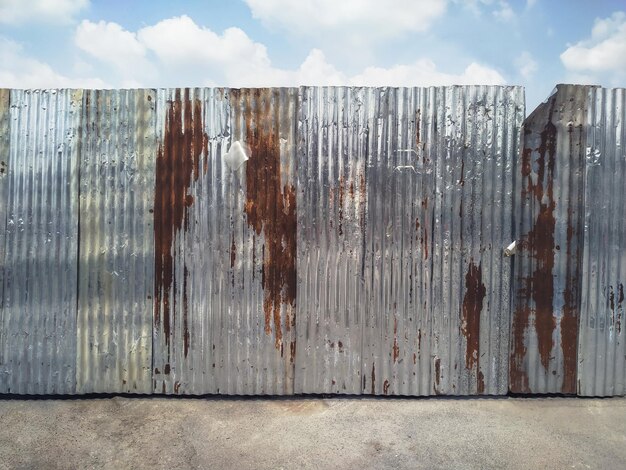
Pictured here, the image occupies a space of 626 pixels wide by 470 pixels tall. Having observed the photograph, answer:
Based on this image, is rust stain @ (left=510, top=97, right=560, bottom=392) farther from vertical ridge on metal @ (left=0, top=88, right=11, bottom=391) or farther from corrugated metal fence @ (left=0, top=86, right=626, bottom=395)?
vertical ridge on metal @ (left=0, top=88, right=11, bottom=391)

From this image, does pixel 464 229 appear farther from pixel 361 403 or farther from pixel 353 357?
pixel 361 403

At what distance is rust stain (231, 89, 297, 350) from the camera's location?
407cm

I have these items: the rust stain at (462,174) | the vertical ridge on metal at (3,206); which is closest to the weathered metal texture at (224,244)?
the vertical ridge on metal at (3,206)

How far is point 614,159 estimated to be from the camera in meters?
4.07

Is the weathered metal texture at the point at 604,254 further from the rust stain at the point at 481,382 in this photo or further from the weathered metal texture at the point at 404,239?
the rust stain at the point at 481,382

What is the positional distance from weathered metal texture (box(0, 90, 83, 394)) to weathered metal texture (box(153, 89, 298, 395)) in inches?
40.2

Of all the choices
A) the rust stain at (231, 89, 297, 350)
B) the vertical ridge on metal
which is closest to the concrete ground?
the vertical ridge on metal

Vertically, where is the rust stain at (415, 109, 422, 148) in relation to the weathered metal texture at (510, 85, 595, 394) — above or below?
above

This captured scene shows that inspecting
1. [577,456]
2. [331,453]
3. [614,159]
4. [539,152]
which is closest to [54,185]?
[331,453]

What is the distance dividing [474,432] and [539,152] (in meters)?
3.02

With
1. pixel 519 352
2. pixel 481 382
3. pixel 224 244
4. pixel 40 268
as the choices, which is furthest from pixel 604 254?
pixel 40 268

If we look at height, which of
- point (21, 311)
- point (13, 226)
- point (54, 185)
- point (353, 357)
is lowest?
point (353, 357)

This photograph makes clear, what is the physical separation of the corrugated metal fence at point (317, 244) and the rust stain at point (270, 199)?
22 mm

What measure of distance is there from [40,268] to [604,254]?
631 cm
